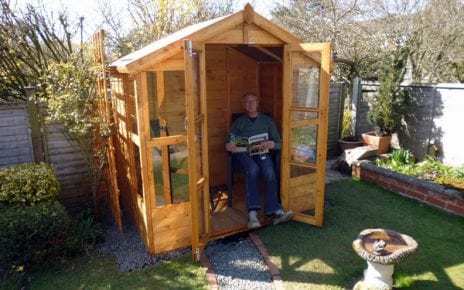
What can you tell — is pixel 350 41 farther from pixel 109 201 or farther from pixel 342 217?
pixel 109 201

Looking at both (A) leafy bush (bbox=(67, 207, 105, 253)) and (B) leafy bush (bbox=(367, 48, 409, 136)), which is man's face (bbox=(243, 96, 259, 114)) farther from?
(B) leafy bush (bbox=(367, 48, 409, 136))

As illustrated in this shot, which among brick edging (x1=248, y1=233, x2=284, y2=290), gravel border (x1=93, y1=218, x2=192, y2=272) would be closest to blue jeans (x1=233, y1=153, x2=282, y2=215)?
brick edging (x1=248, y1=233, x2=284, y2=290)

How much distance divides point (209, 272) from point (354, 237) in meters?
1.73

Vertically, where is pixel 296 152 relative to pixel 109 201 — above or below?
above

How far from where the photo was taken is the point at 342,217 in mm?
4371

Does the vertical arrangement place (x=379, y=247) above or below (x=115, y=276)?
above

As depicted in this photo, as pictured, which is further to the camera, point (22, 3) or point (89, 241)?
point (22, 3)

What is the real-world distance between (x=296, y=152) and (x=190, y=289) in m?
2.05

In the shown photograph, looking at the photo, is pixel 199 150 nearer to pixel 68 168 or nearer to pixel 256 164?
pixel 256 164

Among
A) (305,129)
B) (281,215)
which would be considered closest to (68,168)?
(281,215)

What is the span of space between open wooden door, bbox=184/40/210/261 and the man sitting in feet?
2.24

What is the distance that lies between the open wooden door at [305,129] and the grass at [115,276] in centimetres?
157

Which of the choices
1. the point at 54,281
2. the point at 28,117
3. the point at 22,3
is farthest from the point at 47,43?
the point at 54,281

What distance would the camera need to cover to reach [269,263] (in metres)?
3.42
